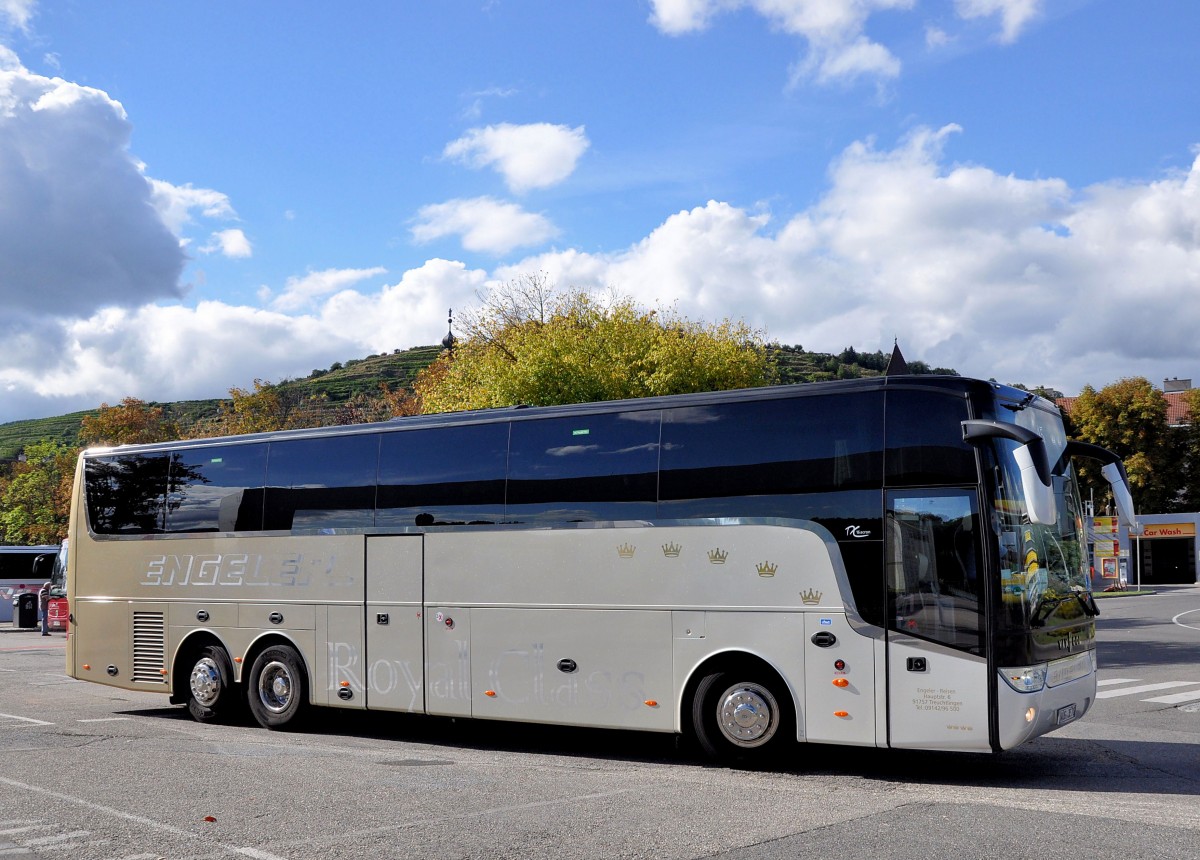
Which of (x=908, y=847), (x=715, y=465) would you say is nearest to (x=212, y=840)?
(x=908, y=847)

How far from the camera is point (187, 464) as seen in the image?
48.1ft

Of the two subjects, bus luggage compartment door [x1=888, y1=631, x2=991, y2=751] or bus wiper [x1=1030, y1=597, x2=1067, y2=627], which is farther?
bus wiper [x1=1030, y1=597, x2=1067, y2=627]

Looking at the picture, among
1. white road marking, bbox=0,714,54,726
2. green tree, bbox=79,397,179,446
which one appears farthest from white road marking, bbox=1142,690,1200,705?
green tree, bbox=79,397,179,446

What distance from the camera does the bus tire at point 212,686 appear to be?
14.2 m

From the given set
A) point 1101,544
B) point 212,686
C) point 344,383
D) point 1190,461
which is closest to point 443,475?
point 212,686

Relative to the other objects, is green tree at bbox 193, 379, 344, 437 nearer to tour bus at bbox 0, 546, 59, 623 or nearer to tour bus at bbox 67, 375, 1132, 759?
tour bus at bbox 0, 546, 59, 623

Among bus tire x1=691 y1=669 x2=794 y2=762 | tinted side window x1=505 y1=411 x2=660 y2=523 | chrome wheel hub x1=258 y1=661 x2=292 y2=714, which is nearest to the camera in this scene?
bus tire x1=691 y1=669 x2=794 y2=762

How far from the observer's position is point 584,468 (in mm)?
11375

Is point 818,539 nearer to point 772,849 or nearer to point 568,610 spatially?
point 568,610

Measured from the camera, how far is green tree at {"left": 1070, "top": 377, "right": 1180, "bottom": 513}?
7244cm

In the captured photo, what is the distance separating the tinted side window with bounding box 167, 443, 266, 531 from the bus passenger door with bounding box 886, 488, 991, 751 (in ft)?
25.1

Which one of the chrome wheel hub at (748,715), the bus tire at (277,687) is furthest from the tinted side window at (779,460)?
the bus tire at (277,687)

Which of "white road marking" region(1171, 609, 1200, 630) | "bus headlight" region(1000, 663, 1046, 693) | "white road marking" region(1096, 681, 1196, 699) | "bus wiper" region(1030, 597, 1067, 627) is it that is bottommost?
"white road marking" region(1171, 609, 1200, 630)

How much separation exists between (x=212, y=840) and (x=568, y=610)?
183 inches
